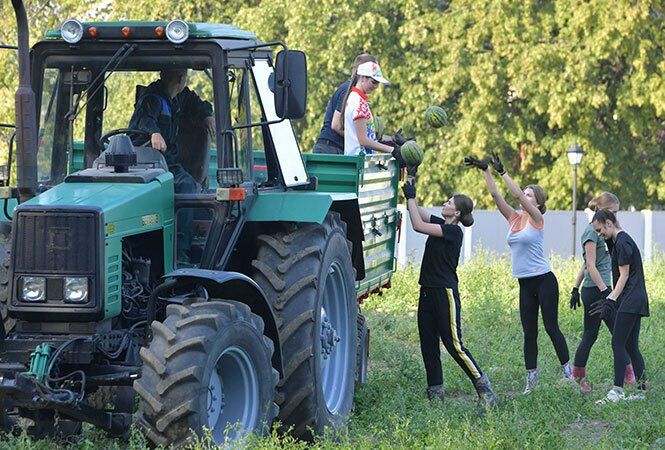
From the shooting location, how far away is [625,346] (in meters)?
10.8

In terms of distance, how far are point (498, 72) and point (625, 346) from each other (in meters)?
21.4

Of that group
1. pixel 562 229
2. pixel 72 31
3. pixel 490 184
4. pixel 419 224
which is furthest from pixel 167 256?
pixel 562 229

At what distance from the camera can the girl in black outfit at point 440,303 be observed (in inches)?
401

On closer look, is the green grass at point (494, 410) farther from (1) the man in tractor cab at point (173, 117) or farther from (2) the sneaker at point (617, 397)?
(1) the man in tractor cab at point (173, 117)

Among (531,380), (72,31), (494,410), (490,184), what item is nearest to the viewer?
(72,31)

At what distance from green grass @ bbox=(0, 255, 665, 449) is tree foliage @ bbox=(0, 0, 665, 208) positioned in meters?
14.7

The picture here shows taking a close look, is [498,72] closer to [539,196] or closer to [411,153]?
[539,196]

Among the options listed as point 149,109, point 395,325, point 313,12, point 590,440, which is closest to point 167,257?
point 149,109

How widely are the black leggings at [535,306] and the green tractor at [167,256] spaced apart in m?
2.16

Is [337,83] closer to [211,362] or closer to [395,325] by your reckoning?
[395,325]

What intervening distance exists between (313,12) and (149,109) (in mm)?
24207

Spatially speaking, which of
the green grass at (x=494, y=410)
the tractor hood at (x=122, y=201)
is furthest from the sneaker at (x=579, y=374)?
the tractor hood at (x=122, y=201)

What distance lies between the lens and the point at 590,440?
848 cm

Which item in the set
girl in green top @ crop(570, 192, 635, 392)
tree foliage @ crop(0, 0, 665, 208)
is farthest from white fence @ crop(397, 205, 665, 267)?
girl in green top @ crop(570, 192, 635, 392)
